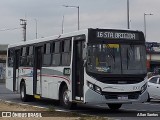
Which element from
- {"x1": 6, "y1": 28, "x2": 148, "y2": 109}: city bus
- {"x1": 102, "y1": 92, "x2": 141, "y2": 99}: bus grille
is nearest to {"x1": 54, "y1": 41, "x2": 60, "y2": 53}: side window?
{"x1": 6, "y1": 28, "x2": 148, "y2": 109}: city bus

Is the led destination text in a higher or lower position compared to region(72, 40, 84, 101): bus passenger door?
higher

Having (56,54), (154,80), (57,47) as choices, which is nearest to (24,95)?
(56,54)

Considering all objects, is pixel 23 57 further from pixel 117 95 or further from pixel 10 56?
pixel 117 95

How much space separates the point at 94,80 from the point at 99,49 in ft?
3.83

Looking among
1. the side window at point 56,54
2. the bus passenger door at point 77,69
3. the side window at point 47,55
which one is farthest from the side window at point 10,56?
the bus passenger door at point 77,69

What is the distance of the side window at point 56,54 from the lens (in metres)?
19.3

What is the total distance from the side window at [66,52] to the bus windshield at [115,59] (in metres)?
1.87

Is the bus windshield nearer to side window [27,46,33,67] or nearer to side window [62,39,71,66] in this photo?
side window [62,39,71,66]

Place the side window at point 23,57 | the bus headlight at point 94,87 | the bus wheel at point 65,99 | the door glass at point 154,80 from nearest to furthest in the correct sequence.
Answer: the bus headlight at point 94,87
the bus wheel at point 65,99
the side window at point 23,57
the door glass at point 154,80

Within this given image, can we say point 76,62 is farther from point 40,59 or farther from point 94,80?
point 40,59

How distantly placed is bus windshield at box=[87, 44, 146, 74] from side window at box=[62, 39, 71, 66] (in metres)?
1.87

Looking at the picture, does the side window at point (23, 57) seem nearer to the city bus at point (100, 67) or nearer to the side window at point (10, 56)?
the side window at point (10, 56)

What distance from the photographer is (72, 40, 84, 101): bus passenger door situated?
56.1ft

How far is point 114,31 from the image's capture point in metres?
17.0
